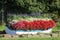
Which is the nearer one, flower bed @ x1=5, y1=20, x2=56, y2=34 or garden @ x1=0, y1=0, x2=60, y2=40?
garden @ x1=0, y1=0, x2=60, y2=40

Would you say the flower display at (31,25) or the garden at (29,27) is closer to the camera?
the garden at (29,27)

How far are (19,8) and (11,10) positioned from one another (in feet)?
4.58

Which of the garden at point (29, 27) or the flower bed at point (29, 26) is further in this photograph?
the flower bed at point (29, 26)

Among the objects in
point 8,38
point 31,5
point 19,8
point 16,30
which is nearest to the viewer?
point 8,38

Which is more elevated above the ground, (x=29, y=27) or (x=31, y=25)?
(x=31, y=25)

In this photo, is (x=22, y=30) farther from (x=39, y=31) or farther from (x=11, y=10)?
(x=11, y=10)

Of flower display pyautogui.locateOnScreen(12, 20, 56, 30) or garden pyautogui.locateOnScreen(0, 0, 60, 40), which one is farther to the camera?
flower display pyautogui.locateOnScreen(12, 20, 56, 30)

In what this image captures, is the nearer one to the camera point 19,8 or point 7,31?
point 7,31

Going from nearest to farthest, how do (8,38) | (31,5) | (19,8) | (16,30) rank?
(8,38), (16,30), (31,5), (19,8)

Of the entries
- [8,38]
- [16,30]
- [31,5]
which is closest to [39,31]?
[16,30]

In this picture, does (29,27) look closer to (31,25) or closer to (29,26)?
(29,26)

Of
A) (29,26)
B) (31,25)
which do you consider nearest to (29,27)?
(29,26)

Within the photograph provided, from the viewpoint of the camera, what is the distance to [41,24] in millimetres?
15672

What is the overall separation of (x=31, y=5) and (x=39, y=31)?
35.5 feet
